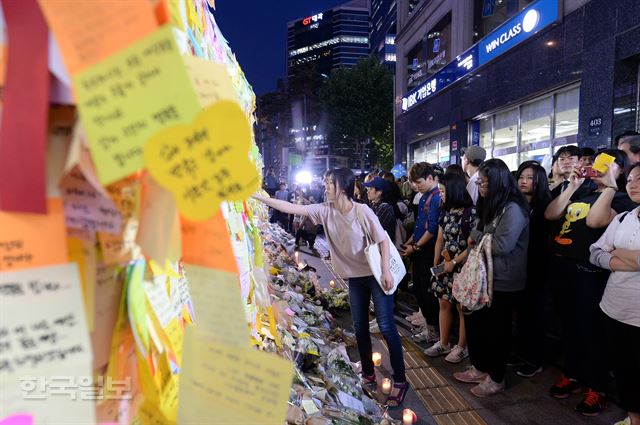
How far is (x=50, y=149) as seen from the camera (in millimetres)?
551

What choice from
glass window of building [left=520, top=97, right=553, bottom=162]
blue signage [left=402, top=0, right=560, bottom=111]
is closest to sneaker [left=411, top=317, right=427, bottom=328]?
glass window of building [left=520, top=97, right=553, bottom=162]

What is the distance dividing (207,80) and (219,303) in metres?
0.36

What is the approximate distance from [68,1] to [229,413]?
652 mm

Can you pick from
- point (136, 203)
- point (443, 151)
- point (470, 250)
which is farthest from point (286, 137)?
point (136, 203)

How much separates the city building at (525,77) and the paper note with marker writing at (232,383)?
23.0 feet

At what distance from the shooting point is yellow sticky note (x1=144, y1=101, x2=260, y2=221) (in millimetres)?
523

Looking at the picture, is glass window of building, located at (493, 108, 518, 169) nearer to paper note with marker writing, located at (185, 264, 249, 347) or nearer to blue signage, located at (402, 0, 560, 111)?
blue signage, located at (402, 0, 560, 111)

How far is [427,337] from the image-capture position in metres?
4.64

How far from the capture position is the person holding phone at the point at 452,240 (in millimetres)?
3824

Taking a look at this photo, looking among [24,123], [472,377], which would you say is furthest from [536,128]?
[24,123]

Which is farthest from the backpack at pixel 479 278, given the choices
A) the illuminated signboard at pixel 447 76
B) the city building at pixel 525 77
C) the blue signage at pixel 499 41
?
the illuminated signboard at pixel 447 76

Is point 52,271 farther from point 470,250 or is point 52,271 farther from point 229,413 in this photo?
point 470,250

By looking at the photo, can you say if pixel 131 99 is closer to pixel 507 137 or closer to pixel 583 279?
pixel 583 279

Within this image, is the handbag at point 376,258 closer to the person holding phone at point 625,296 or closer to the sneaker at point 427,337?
the person holding phone at point 625,296
